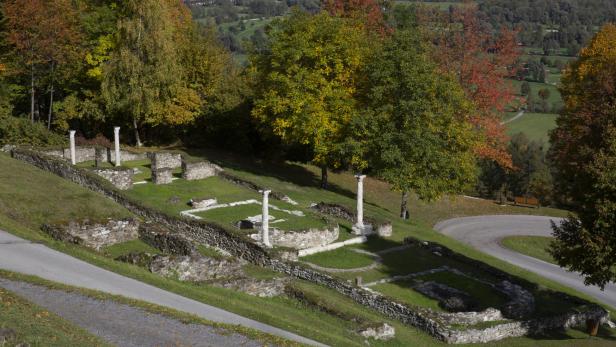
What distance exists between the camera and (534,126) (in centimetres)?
10450

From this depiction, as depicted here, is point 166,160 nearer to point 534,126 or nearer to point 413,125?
point 413,125

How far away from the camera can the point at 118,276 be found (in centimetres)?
2061

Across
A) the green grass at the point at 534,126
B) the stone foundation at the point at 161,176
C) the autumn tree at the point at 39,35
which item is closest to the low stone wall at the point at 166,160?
the stone foundation at the point at 161,176

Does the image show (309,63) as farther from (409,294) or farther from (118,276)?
(118,276)

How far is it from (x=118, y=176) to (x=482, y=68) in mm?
31332

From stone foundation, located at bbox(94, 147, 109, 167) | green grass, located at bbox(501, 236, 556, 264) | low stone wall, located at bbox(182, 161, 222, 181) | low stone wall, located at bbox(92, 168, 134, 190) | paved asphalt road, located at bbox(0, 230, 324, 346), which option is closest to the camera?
paved asphalt road, located at bbox(0, 230, 324, 346)

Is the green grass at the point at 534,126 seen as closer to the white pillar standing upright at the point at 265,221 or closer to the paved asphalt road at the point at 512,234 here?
the paved asphalt road at the point at 512,234

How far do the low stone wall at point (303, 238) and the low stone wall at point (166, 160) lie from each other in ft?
41.1

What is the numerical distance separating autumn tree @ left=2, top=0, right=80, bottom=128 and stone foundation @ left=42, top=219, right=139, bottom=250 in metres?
24.1

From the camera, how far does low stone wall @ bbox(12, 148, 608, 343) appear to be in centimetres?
2344

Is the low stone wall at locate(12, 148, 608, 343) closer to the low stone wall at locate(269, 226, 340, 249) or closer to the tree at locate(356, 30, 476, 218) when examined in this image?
the low stone wall at locate(269, 226, 340, 249)

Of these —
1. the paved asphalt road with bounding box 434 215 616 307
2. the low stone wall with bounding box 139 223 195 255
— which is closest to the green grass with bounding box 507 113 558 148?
the paved asphalt road with bounding box 434 215 616 307

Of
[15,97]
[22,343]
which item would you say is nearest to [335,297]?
[22,343]

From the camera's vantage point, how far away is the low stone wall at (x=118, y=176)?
36.2 metres
